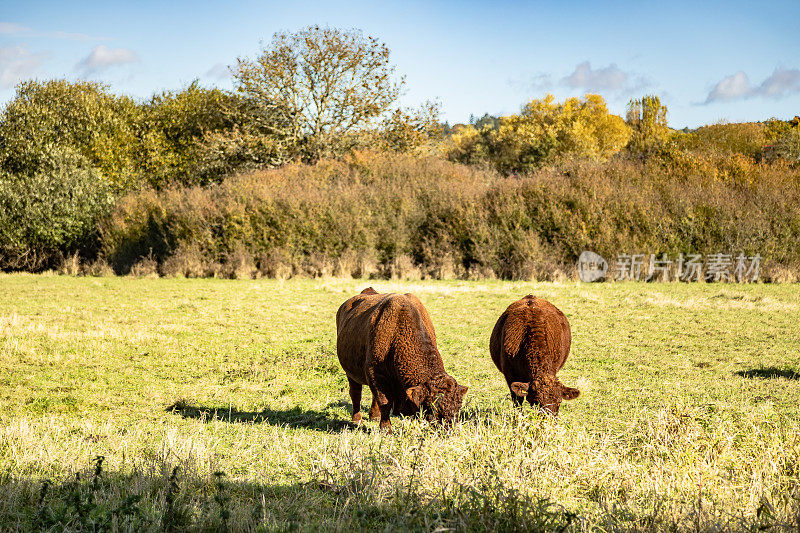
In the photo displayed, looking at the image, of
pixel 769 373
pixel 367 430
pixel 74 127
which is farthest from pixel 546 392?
pixel 74 127

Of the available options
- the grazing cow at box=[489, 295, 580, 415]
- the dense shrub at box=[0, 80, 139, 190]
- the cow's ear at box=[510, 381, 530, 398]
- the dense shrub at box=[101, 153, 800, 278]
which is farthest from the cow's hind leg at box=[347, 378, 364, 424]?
the dense shrub at box=[0, 80, 139, 190]

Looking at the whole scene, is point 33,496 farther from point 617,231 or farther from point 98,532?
point 617,231

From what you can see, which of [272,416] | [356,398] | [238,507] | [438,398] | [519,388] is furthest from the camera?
[272,416]

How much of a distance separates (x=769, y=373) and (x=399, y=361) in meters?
6.89

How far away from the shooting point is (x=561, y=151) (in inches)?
2393

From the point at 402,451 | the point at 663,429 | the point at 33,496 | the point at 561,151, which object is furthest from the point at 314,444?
the point at 561,151

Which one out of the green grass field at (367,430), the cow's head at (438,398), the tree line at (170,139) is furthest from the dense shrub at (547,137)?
the cow's head at (438,398)

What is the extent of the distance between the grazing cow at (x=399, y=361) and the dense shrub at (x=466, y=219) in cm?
1887

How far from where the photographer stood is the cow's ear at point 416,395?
5991mm

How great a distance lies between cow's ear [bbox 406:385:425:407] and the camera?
5991mm

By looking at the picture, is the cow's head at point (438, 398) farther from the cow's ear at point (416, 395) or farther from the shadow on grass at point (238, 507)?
the shadow on grass at point (238, 507)

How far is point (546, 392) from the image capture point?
665 centimetres

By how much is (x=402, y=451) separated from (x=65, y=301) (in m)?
15.9

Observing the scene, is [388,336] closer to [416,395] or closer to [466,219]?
[416,395]
